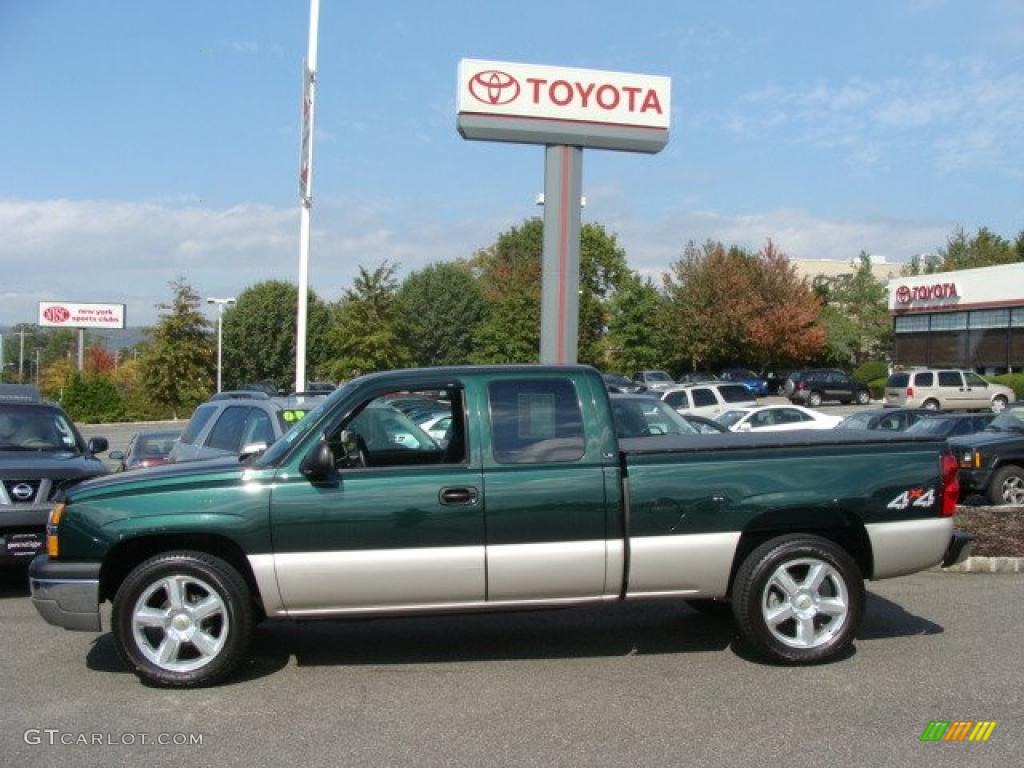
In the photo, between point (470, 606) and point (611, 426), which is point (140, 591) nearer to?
point (470, 606)

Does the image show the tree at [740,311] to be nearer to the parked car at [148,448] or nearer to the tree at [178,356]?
the tree at [178,356]

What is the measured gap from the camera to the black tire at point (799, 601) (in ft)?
20.7

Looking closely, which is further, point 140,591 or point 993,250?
point 993,250

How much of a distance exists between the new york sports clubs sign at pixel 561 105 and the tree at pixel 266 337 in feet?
137

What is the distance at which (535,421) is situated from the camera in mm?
6258

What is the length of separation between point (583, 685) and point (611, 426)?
1518 millimetres

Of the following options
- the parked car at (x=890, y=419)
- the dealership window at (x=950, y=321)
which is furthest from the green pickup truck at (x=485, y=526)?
the dealership window at (x=950, y=321)

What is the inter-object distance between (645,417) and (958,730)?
8.29 metres

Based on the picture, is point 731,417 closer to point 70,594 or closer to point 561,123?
point 561,123

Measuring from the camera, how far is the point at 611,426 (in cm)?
627

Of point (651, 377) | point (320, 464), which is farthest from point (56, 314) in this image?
point (320, 464)

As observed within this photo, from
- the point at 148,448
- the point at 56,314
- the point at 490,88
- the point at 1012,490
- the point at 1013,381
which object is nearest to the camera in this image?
the point at 1012,490

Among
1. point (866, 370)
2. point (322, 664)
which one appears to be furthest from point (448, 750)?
point (866, 370)

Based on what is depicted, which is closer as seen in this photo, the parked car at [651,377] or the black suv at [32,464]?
the black suv at [32,464]
